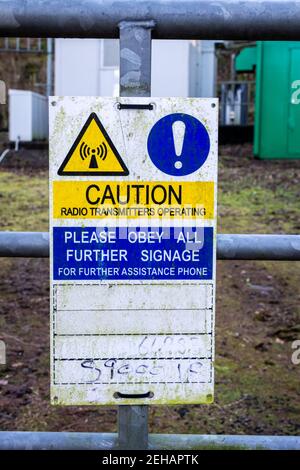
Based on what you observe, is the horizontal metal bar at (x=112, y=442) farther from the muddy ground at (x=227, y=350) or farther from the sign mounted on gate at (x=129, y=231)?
the muddy ground at (x=227, y=350)

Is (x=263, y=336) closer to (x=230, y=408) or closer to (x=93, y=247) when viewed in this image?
(x=230, y=408)

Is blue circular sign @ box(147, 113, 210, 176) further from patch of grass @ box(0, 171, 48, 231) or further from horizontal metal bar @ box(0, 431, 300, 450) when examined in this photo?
patch of grass @ box(0, 171, 48, 231)

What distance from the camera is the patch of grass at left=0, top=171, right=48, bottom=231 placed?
609 centimetres

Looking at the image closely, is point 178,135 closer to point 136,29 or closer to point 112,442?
point 136,29

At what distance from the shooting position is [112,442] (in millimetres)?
1296

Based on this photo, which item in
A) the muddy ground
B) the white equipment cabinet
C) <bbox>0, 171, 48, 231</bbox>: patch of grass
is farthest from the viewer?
the white equipment cabinet

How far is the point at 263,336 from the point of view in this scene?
3484mm

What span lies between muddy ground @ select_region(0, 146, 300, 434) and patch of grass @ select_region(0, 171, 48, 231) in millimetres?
27

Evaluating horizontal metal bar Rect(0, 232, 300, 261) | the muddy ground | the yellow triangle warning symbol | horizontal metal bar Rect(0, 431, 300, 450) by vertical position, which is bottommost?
the muddy ground

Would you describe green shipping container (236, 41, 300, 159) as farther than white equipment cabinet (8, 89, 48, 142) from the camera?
No

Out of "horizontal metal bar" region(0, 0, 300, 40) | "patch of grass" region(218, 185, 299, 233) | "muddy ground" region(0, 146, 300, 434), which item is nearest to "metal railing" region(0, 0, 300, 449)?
"horizontal metal bar" region(0, 0, 300, 40)

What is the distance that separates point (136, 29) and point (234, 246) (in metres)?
0.42

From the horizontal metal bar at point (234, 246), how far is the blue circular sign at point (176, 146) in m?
0.16

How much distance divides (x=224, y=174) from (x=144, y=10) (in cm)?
820
